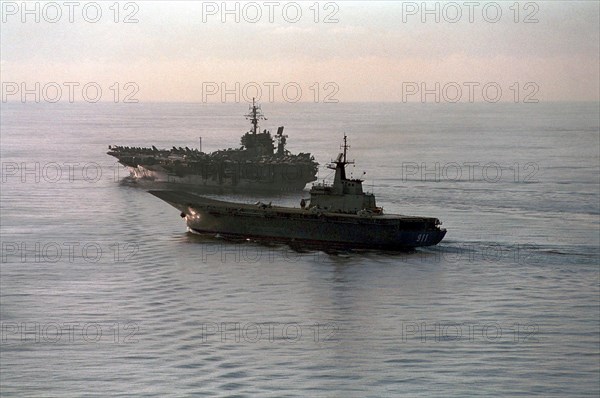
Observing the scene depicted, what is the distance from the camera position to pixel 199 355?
121ft

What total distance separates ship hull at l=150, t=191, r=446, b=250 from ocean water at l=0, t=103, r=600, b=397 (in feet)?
3.54

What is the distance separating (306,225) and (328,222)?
1.32m

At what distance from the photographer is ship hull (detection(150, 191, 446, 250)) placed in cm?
5712

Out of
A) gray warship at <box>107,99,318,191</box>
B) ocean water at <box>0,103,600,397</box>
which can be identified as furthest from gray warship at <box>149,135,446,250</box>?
gray warship at <box>107,99,318,191</box>

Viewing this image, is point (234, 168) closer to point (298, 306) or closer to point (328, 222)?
point (328, 222)

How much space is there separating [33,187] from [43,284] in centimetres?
4699

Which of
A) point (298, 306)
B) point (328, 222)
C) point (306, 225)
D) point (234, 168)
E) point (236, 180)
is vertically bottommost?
point (298, 306)

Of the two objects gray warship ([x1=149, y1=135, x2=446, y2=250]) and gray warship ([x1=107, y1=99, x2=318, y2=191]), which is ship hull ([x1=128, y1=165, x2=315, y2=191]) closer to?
gray warship ([x1=107, y1=99, x2=318, y2=191])

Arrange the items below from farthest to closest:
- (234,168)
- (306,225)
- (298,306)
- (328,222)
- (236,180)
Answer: (234,168) → (236,180) → (306,225) → (328,222) → (298,306)

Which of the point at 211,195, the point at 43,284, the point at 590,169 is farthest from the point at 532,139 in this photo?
the point at 43,284

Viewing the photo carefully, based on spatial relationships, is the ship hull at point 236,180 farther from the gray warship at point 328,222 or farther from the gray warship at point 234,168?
the gray warship at point 328,222

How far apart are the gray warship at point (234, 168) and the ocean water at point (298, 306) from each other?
637cm

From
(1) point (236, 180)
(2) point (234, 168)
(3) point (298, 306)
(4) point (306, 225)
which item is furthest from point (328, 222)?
(2) point (234, 168)

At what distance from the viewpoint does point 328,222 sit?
58906 mm
